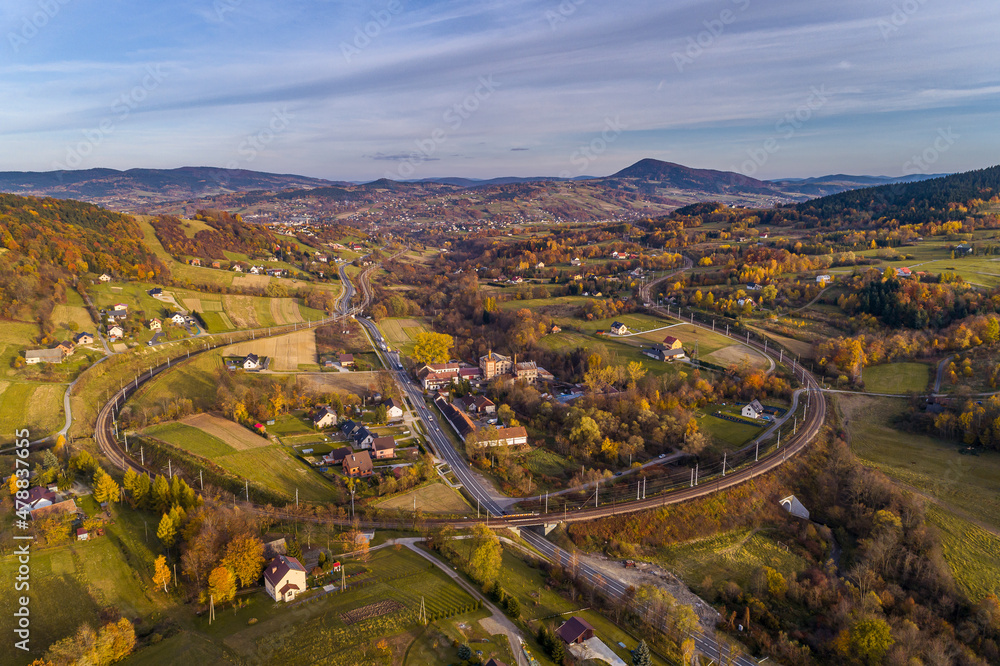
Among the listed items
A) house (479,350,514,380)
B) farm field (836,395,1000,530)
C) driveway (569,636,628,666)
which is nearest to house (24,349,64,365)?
house (479,350,514,380)

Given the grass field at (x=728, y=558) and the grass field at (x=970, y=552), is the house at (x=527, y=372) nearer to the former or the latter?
the grass field at (x=728, y=558)

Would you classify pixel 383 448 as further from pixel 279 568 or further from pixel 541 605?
pixel 541 605

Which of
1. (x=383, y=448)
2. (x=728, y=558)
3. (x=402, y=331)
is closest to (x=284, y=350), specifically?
(x=402, y=331)

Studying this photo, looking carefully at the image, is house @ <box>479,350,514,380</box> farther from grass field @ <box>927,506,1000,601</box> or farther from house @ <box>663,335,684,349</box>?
grass field @ <box>927,506,1000,601</box>

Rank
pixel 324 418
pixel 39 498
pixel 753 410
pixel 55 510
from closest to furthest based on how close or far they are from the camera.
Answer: pixel 55 510 < pixel 39 498 < pixel 753 410 < pixel 324 418

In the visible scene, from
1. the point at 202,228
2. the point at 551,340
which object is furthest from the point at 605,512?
the point at 202,228

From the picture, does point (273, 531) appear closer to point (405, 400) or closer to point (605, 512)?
point (605, 512)
